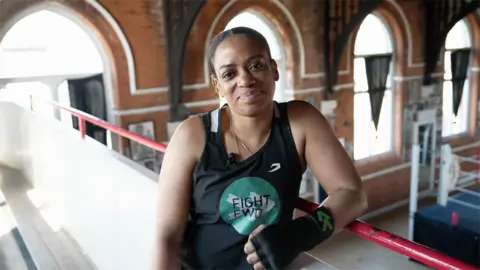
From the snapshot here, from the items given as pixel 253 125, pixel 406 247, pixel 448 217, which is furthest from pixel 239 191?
pixel 448 217

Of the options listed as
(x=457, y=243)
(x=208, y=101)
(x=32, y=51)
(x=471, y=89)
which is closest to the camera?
(x=32, y=51)

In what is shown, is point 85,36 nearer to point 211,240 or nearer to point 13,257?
point 13,257

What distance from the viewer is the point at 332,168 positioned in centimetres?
109

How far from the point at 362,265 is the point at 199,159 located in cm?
535

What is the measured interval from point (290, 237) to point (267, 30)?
213 inches

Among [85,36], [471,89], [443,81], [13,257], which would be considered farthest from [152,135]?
[471,89]

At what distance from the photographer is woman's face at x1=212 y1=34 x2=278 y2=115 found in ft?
3.43

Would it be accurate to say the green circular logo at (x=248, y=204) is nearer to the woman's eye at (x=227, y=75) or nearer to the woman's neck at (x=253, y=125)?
the woman's neck at (x=253, y=125)

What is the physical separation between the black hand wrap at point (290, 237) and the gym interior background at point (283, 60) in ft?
13.7

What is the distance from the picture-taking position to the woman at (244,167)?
1.05 m

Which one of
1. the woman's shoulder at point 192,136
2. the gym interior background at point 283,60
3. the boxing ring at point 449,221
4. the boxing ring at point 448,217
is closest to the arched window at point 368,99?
the gym interior background at point 283,60

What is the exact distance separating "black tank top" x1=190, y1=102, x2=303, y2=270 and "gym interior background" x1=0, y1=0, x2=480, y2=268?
3.97 meters

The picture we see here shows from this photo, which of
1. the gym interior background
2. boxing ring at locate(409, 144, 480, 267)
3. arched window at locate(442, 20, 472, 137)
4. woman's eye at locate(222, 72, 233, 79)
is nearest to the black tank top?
woman's eye at locate(222, 72, 233, 79)

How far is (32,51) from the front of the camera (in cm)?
466
